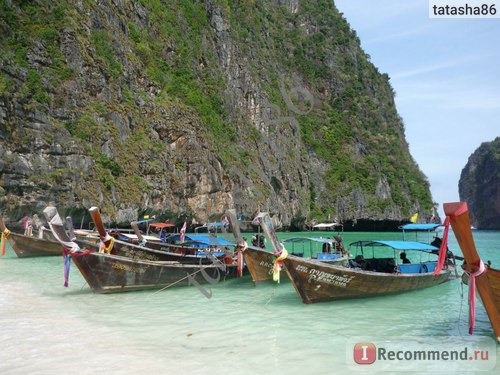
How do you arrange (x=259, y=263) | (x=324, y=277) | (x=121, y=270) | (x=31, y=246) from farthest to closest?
1. (x=31, y=246)
2. (x=259, y=263)
3. (x=121, y=270)
4. (x=324, y=277)

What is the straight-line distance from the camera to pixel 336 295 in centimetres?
1170

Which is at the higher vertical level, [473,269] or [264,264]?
[473,269]

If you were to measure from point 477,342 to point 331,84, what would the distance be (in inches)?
3368

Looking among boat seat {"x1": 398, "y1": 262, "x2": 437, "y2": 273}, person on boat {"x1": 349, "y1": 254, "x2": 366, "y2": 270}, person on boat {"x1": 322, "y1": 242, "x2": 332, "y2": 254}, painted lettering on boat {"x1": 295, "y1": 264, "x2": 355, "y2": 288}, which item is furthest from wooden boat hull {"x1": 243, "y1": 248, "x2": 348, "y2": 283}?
person on boat {"x1": 322, "y1": 242, "x2": 332, "y2": 254}

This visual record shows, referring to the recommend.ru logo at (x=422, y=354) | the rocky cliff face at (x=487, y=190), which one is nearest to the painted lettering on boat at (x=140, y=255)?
the recommend.ru logo at (x=422, y=354)

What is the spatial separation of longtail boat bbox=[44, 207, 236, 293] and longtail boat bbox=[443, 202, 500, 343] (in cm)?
857

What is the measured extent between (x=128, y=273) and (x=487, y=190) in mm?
122740

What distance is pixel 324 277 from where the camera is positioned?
11.3m

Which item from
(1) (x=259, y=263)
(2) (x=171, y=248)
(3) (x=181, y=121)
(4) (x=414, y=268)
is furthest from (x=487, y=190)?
(1) (x=259, y=263)

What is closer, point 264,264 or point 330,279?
point 330,279

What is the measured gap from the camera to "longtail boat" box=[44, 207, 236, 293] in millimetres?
11654

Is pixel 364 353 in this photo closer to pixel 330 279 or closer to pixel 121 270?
pixel 330 279

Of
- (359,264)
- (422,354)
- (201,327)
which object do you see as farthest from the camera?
(359,264)

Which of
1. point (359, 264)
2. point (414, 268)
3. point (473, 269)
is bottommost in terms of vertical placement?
point (414, 268)
